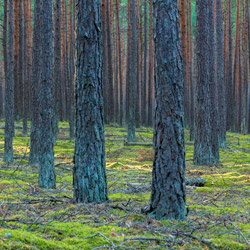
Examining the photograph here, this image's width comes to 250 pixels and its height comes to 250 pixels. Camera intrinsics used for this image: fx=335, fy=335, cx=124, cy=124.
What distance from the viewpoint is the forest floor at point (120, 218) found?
323cm

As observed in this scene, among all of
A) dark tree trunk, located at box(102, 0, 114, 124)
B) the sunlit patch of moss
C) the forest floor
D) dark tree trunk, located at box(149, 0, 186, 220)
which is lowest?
the sunlit patch of moss

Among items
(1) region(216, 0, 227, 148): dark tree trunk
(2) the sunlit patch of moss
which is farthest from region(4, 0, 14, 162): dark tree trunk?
(1) region(216, 0, 227, 148): dark tree trunk

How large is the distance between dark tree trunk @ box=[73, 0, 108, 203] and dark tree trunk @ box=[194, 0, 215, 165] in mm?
5684

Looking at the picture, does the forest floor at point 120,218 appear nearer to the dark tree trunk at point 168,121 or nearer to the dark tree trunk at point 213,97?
the dark tree trunk at point 168,121

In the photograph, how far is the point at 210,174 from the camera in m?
8.63

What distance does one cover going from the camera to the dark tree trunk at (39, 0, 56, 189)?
21.9 ft

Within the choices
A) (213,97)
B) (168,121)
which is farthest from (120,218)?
(213,97)

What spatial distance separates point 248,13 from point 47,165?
2654cm

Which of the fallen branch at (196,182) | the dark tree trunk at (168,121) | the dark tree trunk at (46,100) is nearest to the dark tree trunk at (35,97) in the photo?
the dark tree trunk at (46,100)

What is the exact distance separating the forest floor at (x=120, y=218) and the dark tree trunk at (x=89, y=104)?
416mm

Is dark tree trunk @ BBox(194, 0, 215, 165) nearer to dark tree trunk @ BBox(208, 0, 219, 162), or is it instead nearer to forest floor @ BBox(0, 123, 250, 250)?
dark tree trunk @ BBox(208, 0, 219, 162)

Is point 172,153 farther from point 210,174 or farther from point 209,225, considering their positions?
point 210,174

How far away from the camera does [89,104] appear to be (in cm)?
496

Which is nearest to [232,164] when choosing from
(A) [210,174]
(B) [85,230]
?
(A) [210,174]
